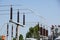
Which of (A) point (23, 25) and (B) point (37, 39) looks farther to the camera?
(B) point (37, 39)

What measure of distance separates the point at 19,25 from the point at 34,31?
43.9 metres

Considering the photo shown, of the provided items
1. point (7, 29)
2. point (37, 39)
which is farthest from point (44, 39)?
point (7, 29)

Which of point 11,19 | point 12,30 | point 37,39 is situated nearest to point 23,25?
point 11,19

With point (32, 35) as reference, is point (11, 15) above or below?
above

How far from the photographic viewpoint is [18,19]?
32375 millimetres

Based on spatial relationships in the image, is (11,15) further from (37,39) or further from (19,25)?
(37,39)

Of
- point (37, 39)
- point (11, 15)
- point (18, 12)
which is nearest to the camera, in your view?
point (11, 15)

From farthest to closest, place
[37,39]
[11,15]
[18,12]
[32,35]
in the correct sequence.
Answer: [32,35] < [37,39] < [18,12] < [11,15]

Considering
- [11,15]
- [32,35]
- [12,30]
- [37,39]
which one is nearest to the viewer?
[11,15]

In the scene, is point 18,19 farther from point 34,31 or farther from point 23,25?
point 34,31

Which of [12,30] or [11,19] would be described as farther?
[12,30]

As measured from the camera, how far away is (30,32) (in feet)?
255

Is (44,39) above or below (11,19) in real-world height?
below

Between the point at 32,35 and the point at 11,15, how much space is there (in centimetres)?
4780
